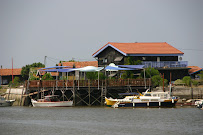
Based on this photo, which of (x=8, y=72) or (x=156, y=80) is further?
(x=8, y=72)

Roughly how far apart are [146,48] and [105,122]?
30.7 meters

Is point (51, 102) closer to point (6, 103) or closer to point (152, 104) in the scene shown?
point (6, 103)

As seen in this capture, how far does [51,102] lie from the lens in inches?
2208

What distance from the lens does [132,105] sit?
5188 centimetres

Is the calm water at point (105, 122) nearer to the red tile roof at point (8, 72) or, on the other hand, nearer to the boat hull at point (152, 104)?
the boat hull at point (152, 104)

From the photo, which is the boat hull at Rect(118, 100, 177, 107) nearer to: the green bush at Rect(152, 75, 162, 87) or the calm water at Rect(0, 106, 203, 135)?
the calm water at Rect(0, 106, 203, 135)

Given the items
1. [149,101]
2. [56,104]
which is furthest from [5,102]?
[149,101]

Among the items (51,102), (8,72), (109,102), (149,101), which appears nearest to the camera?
(149,101)

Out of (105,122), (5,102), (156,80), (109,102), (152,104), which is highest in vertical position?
(156,80)

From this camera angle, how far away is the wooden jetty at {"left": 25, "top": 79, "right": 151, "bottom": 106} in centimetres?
5731

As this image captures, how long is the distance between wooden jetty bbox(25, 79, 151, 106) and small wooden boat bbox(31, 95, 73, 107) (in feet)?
4.39

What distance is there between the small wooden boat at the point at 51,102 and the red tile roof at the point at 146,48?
13798 mm

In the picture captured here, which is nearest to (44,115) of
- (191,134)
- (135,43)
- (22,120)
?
(22,120)

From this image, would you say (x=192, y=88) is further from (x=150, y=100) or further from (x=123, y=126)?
(x=123, y=126)
